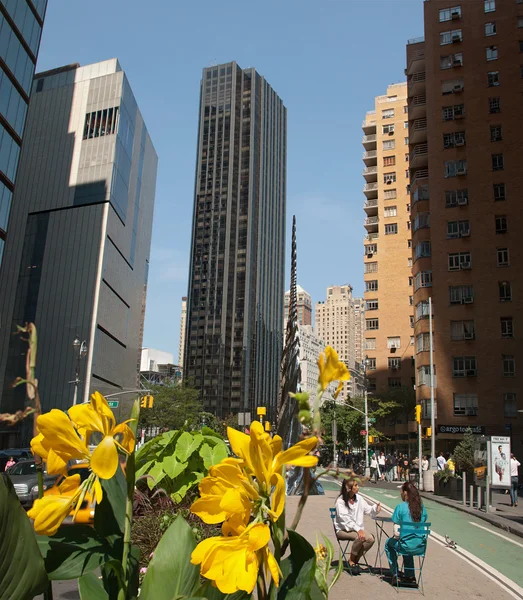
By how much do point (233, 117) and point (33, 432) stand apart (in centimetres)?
14977

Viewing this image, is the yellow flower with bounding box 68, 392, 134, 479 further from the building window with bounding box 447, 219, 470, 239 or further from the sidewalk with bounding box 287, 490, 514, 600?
the building window with bounding box 447, 219, 470, 239

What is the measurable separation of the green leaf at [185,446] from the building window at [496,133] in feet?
159

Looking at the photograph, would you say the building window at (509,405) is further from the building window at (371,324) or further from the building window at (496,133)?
the building window at (371,324)

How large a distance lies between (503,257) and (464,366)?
9134 mm

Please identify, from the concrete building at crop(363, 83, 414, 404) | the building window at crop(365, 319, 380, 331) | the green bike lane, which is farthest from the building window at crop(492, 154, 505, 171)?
the green bike lane

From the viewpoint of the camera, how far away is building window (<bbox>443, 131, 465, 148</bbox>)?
47.7 metres

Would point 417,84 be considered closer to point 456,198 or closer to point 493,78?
point 493,78

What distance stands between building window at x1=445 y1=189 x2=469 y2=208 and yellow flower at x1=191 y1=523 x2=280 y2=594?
4884 centimetres

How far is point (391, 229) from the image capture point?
6800 centimetres

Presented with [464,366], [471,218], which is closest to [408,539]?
[464,366]

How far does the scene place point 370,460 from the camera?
125ft

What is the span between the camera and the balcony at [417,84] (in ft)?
178

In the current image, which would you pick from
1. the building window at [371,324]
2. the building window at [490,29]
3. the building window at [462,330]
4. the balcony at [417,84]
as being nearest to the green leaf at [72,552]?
the building window at [462,330]

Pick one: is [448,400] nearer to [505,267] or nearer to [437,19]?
[505,267]
